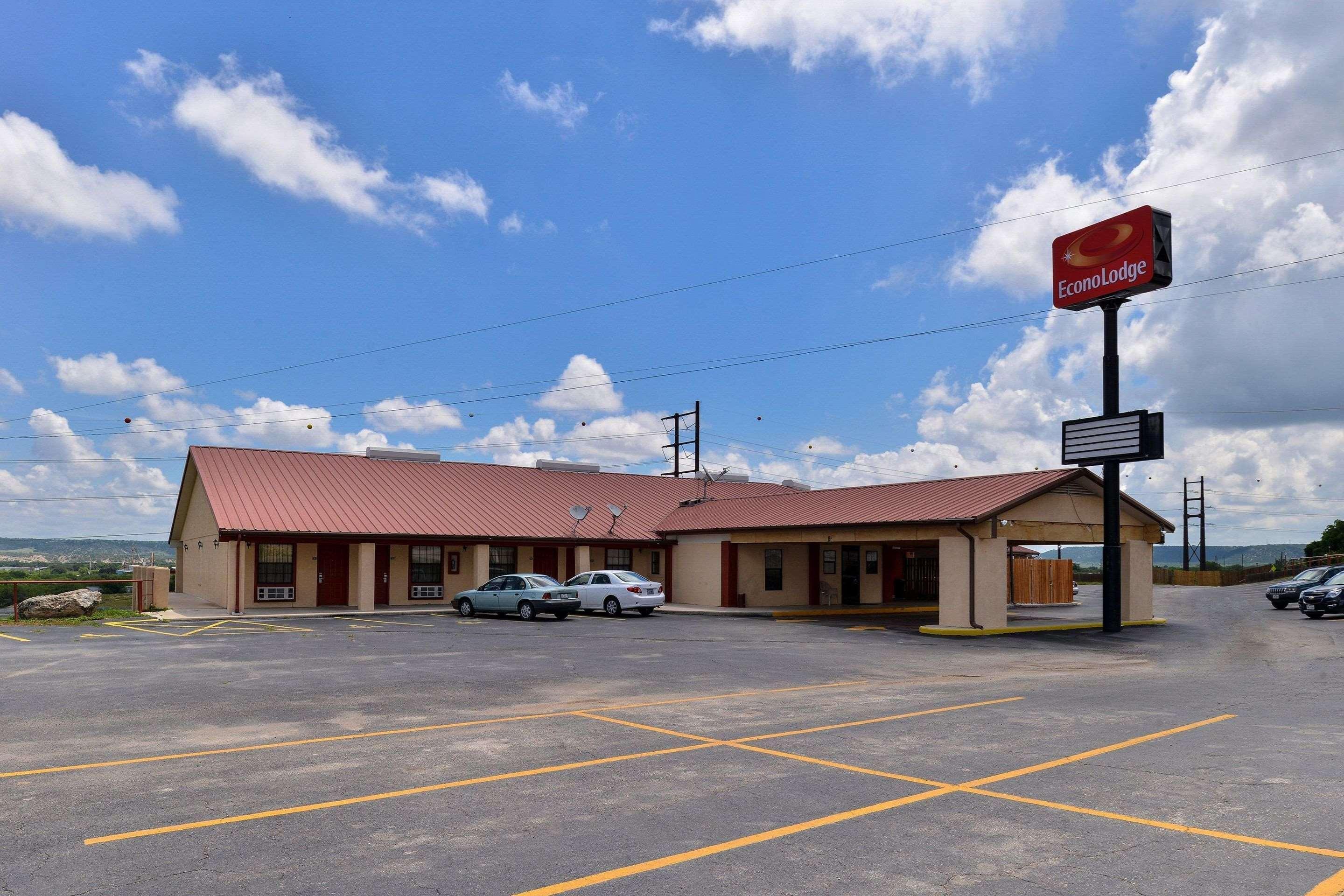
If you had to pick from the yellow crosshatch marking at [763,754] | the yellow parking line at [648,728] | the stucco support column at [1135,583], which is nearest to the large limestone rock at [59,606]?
the yellow crosshatch marking at [763,754]

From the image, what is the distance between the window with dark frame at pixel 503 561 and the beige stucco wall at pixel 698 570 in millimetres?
6619

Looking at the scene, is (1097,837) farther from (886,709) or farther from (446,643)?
(446,643)

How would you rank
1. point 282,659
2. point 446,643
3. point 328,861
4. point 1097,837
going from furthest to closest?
point 446,643, point 282,659, point 1097,837, point 328,861

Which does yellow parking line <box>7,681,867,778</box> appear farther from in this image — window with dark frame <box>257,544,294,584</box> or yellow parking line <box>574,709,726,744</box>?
window with dark frame <box>257,544,294,584</box>

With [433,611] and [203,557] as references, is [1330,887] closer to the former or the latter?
[433,611]

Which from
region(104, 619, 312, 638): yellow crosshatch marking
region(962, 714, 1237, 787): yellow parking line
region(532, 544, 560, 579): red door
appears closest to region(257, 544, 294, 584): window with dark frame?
region(104, 619, 312, 638): yellow crosshatch marking

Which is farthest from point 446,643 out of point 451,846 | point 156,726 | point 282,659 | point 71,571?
point 71,571

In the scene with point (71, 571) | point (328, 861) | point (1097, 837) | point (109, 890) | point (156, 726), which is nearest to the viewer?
point (109, 890)

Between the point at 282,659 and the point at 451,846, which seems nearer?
the point at 451,846

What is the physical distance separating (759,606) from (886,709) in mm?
25812

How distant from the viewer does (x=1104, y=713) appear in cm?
1256

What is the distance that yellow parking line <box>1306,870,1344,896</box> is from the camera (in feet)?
18.8

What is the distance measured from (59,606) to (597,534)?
61.9ft

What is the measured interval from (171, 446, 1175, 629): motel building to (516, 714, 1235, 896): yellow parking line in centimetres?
1870
